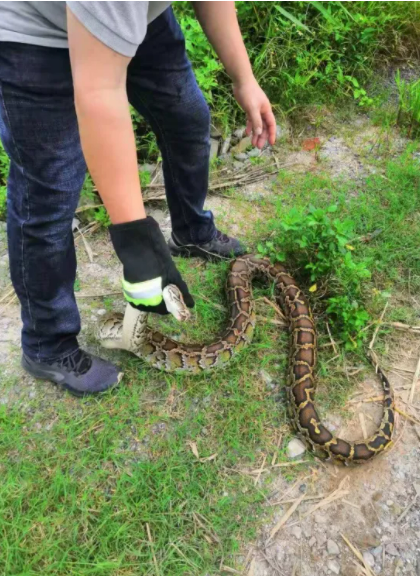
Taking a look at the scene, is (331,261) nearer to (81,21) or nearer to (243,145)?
(243,145)

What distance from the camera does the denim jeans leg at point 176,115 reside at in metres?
2.70

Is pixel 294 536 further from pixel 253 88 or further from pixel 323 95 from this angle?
pixel 323 95

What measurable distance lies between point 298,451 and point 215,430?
469 millimetres

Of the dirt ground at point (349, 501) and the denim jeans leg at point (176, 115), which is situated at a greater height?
the denim jeans leg at point (176, 115)

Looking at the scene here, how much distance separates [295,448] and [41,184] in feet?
6.20

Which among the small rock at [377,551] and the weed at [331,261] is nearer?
the small rock at [377,551]

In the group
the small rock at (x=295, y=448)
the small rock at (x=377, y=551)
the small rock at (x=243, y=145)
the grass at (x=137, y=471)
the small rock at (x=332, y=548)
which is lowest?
the small rock at (x=377, y=551)

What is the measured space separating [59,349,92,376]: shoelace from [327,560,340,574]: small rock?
1634 mm

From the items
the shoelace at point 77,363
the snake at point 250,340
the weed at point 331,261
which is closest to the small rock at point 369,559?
the snake at point 250,340

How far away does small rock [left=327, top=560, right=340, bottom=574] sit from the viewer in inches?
90.3

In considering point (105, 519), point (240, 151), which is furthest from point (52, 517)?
point (240, 151)

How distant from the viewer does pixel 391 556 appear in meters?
2.34

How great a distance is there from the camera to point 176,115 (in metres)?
3.03

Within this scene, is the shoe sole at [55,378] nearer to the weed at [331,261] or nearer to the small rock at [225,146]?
the weed at [331,261]
